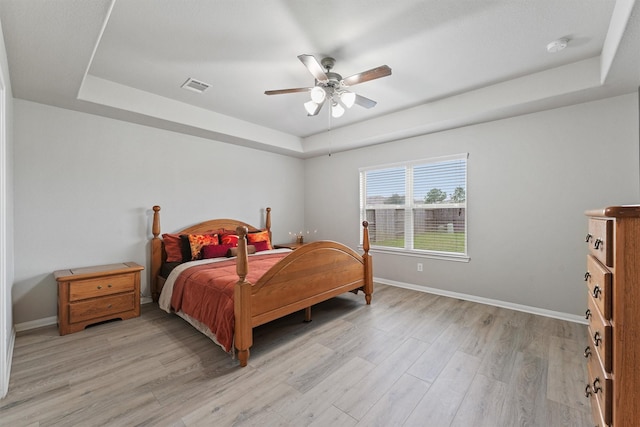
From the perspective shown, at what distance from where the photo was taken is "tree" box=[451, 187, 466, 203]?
3.87 m

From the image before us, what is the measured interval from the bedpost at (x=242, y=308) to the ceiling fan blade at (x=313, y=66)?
1.41m

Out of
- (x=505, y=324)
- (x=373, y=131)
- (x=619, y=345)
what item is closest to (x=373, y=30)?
(x=373, y=131)

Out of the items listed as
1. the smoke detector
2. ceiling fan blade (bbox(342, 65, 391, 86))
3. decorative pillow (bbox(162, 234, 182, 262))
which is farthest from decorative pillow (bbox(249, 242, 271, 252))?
the smoke detector

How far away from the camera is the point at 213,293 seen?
258cm

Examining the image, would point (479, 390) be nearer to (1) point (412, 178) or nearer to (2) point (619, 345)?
(2) point (619, 345)

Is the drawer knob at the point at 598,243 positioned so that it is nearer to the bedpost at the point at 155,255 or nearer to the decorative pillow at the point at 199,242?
the decorative pillow at the point at 199,242

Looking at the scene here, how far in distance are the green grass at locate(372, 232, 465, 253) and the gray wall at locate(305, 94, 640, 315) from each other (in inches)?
6.7

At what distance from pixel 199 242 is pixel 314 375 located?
2.45 m

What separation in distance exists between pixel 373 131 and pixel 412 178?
97 cm

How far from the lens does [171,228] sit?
3969 millimetres

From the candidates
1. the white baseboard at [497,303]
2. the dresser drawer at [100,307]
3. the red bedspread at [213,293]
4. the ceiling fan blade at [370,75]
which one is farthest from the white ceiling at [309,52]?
the white baseboard at [497,303]

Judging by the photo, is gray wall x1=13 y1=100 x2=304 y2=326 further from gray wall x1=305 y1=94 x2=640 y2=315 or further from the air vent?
gray wall x1=305 y1=94 x2=640 y2=315

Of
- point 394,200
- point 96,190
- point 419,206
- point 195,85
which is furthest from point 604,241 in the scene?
point 96,190

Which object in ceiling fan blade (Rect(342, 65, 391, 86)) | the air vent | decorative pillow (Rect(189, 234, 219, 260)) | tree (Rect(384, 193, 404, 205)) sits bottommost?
decorative pillow (Rect(189, 234, 219, 260))
